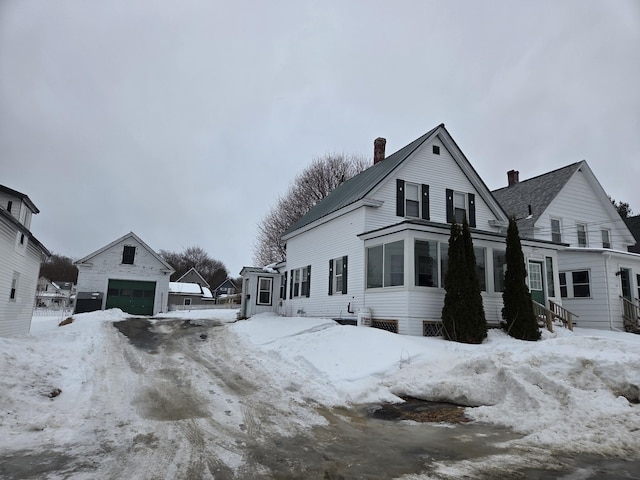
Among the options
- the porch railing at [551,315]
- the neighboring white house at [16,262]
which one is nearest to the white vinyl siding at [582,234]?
the porch railing at [551,315]

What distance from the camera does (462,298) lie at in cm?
1287

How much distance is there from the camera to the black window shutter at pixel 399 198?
58.0ft

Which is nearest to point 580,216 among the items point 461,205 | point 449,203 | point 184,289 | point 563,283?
point 563,283

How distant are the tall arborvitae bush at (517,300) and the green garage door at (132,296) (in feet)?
87.6

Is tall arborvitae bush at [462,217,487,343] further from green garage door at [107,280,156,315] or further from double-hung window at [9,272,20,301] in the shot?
green garage door at [107,280,156,315]

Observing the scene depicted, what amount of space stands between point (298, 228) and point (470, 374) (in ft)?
49.9

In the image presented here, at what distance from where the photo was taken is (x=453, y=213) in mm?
18984

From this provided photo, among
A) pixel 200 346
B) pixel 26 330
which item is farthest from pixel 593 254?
pixel 26 330

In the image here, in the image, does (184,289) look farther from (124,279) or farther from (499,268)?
(499,268)

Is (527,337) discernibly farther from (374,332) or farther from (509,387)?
(509,387)

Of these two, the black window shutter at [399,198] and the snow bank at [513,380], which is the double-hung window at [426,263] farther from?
the black window shutter at [399,198]

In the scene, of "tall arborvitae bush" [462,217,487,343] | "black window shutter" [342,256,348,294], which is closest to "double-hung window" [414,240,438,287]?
"tall arborvitae bush" [462,217,487,343]

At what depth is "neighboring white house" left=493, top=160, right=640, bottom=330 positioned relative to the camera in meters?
19.0

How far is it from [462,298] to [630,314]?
1160 centimetres
